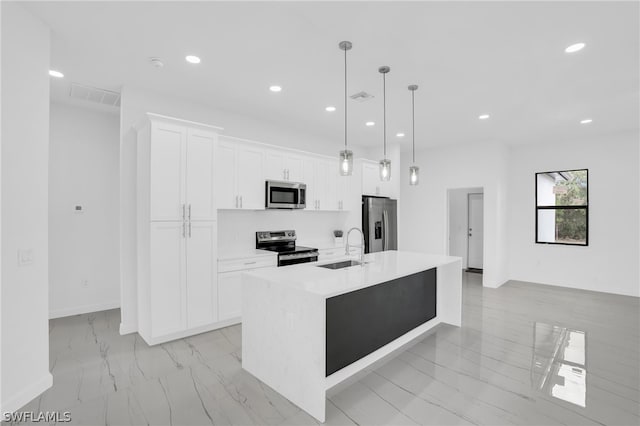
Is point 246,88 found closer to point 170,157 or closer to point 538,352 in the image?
point 170,157

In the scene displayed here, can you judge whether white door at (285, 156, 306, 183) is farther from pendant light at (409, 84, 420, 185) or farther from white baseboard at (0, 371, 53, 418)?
white baseboard at (0, 371, 53, 418)

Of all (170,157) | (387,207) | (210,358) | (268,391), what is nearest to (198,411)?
(268,391)

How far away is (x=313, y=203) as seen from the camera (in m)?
5.31

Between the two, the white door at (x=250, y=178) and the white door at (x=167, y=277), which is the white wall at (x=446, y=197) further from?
the white door at (x=167, y=277)

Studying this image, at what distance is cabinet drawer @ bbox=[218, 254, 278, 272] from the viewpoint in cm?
398

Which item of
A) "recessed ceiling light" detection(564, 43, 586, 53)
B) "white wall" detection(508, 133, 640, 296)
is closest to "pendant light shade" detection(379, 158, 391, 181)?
"recessed ceiling light" detection(564, 43, 586, 53)

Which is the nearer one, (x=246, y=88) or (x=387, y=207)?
(x=246, y=88)

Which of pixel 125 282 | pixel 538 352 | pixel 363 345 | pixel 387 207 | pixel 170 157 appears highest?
pixel 170 157

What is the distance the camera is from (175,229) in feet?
11.6

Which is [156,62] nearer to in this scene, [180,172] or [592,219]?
[180,172]

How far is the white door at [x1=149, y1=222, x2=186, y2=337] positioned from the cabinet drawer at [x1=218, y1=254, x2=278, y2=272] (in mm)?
512

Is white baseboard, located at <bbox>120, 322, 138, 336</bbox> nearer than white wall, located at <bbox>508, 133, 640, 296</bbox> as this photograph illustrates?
Yes

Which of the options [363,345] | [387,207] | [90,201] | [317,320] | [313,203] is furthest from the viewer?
[387,207]

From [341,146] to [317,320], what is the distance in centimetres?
467
